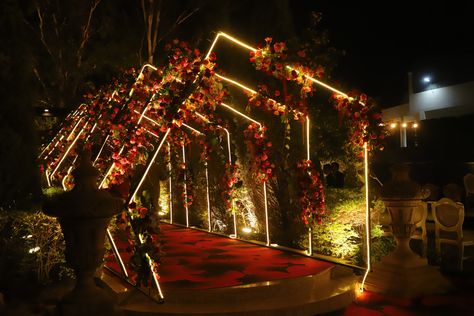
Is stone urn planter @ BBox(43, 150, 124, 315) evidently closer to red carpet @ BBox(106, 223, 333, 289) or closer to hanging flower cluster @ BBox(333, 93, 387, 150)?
red carpet @ BBox(106, 223, 333, 289)

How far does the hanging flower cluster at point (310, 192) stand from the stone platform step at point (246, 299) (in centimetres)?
116

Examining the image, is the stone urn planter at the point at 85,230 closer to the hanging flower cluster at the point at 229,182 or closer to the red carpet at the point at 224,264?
the red carpet at the point at 224,264

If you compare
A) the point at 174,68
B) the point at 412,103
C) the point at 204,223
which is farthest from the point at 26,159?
the point at 412,103

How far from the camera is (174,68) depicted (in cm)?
573

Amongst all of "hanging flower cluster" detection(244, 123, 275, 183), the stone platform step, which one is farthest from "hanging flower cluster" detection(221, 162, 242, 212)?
the stone platform step

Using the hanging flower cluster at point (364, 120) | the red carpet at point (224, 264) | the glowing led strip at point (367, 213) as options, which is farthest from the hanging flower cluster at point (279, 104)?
the red carpet at point (224, 264)

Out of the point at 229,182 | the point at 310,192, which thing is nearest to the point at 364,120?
the point at 310,192

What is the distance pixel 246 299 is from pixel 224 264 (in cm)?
162

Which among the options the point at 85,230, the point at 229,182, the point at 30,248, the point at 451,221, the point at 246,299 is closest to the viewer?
the point at 85,230

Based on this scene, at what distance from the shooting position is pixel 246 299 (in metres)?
5.29

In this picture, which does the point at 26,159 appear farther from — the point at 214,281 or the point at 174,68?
the point at 214,281

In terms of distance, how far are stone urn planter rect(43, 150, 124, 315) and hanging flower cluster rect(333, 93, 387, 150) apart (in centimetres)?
293

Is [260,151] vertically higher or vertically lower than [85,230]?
higher

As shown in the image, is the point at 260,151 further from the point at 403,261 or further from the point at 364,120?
the point at 403,261
